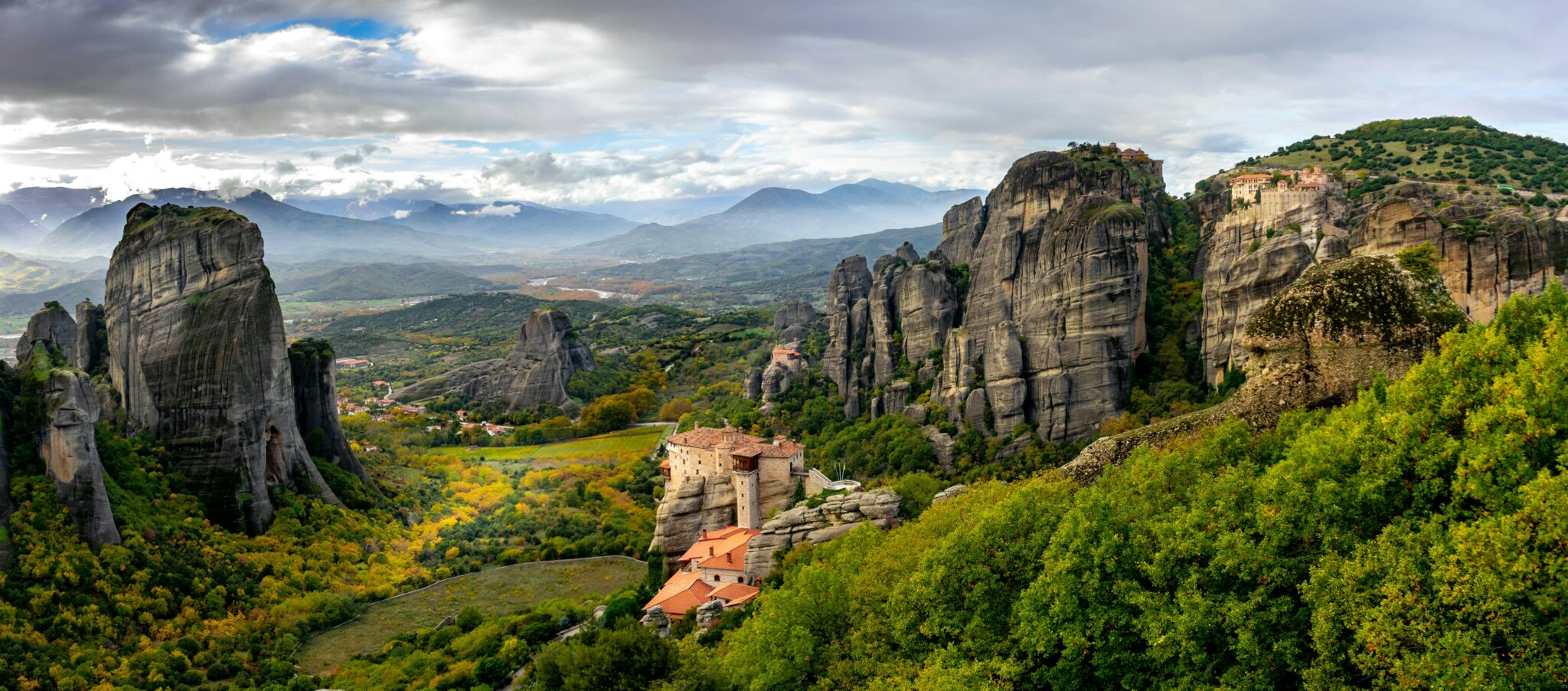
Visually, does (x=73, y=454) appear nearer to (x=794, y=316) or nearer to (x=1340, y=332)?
(x=1340, y=332)

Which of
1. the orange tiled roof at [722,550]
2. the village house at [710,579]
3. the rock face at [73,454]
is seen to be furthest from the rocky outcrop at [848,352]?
the rock face at [73,454]

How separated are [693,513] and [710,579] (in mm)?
6207

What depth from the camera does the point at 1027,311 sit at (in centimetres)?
4956

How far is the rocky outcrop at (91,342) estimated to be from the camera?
157 ft

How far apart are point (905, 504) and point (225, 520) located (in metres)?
31.8

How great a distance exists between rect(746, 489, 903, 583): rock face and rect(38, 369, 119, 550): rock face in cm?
2520

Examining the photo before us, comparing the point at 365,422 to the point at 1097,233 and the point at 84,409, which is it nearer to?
the point at 84,409

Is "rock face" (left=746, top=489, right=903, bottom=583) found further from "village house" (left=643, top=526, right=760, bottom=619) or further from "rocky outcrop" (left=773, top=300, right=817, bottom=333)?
"rocky outcrop" (left=773, top=300, right=817, bottom=333)

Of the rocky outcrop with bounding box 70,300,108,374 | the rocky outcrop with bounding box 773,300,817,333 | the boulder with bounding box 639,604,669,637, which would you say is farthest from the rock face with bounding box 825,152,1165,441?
the rocky outcrop with bounding box 70,300,108,374

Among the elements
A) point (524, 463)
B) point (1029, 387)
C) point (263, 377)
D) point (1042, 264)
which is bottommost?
point (524, 463)

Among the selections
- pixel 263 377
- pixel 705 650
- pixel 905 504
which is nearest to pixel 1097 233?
pixel 905 504

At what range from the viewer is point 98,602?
33.2 m

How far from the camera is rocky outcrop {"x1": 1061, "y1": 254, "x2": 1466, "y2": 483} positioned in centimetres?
1495

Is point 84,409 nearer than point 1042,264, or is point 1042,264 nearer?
point 84,409
